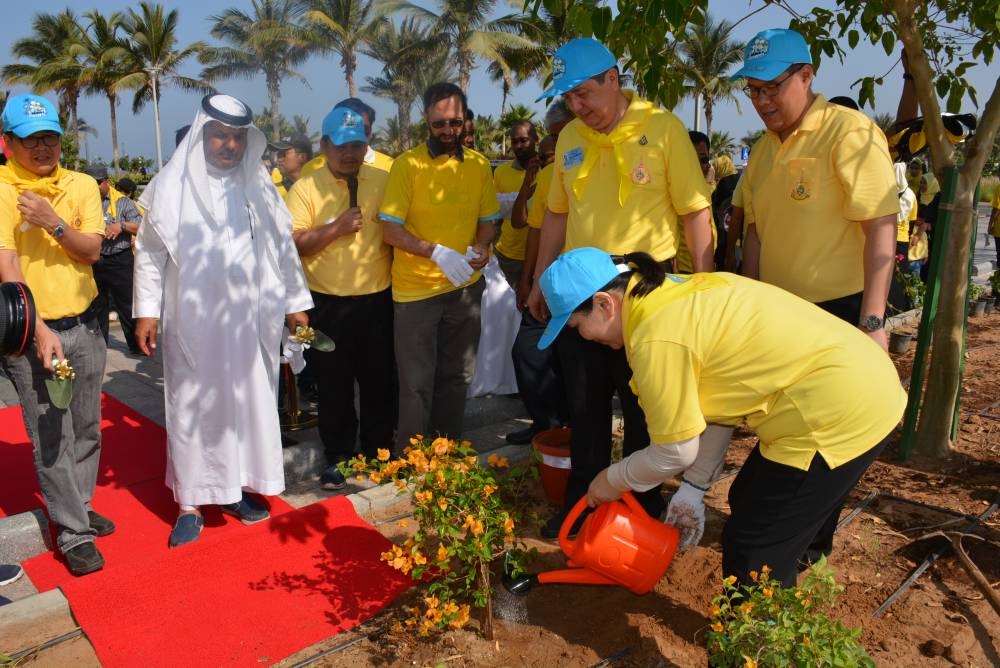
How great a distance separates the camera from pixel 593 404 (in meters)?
3.31

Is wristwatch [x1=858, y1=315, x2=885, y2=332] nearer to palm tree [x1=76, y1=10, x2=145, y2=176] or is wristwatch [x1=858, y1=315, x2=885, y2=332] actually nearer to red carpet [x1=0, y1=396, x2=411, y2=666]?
red carpet [x1=0, y1=396, x2=411, y2=666]

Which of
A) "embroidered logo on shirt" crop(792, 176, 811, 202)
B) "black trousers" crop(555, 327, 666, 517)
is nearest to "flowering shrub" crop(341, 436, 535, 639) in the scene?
"black trousers" crop(555, 327, 666, 517)

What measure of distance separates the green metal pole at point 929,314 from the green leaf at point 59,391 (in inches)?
161

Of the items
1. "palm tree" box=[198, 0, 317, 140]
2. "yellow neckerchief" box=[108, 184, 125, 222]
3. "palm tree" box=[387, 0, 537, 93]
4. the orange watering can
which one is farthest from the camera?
"palm tree" box=[387, 0, 537, 93]

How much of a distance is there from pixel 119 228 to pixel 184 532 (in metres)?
3.97

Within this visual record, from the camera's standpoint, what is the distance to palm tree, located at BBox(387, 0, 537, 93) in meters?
30.9

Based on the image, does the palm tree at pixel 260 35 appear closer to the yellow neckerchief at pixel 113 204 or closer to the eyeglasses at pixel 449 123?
the yellow neckerchief at pixel 113 204

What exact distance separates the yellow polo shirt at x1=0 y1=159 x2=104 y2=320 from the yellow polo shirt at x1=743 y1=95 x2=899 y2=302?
2925mm

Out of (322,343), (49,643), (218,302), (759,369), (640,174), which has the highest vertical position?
(640,174)

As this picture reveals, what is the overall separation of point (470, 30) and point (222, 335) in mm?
30243

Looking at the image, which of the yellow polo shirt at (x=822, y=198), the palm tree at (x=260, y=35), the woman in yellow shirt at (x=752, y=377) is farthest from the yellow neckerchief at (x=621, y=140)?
the palm tree at (x=260, y=35)

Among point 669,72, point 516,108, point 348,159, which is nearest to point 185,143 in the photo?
point 348,159

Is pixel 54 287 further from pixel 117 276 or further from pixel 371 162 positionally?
pixel 117 276

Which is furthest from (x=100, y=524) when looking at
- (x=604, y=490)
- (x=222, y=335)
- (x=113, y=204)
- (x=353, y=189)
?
(x=113, y=204)
